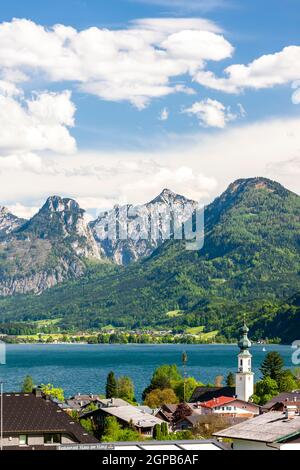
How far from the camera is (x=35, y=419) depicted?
47531mm

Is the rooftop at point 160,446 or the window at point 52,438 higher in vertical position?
the rooftop at point 160,446

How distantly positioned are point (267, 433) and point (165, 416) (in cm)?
6423

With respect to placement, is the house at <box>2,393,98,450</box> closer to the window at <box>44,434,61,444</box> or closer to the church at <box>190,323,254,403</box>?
the window at <box>44,434,61,444</box>

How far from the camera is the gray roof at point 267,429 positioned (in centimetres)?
3155

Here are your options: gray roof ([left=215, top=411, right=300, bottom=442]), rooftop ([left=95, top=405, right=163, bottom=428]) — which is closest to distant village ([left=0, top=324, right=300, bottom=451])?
gray roof ([left=215, top=411, right=300, bottom=442])

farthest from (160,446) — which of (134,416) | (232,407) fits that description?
(232,407)

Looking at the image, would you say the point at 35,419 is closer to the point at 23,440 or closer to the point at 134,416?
the point at 23,440

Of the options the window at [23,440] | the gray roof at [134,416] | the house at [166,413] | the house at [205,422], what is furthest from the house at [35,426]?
the house at [166,413]

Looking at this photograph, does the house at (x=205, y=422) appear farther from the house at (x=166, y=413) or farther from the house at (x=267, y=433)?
the house at (x=267, y=433)

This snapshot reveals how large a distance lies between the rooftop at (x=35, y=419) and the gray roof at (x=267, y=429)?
14217 mm
